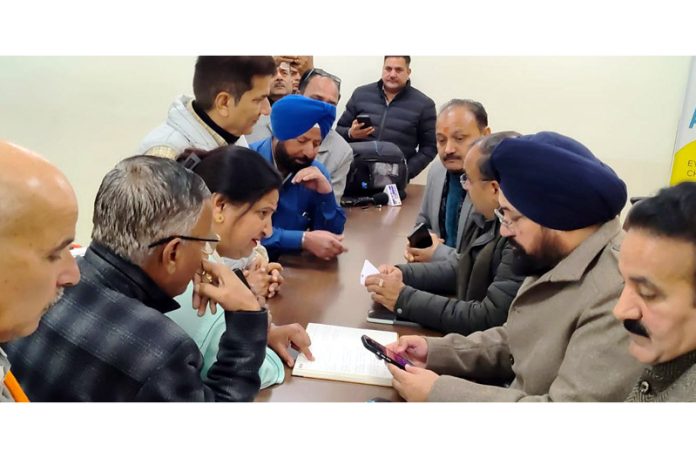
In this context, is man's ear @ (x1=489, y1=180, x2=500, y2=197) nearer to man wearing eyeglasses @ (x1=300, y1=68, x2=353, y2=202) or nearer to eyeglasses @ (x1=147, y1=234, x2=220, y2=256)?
eyeglasses @ (x1=147, y1=234, x2=220, y2=256)

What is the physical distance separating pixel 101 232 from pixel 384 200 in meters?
1.91

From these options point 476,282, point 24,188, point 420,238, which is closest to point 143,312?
point 24,188

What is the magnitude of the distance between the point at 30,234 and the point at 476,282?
1120mm

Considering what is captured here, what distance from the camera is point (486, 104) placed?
8.13 ft

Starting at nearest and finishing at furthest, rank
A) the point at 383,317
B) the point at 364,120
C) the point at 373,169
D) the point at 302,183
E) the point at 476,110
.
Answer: the point at 383,317 → the point at 476,110 → the point at 302,183 → the point at 373,169 → the point at 364,120

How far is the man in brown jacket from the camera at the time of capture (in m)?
0.93

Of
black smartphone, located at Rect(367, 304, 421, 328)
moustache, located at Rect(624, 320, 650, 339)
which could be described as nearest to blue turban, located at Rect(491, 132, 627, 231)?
moustache, located at Rect(624, 320, 650, 339)

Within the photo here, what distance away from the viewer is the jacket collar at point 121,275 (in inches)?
37.1

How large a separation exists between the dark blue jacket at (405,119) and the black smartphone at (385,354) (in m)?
2.33

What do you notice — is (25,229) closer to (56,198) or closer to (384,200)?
(56,198)

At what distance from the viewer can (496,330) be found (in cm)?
133

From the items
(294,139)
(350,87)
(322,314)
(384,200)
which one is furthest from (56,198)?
(350,87)

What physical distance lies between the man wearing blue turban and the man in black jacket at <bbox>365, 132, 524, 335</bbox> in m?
0.46

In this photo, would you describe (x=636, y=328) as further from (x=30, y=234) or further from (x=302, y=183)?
(x=302, y=183)
